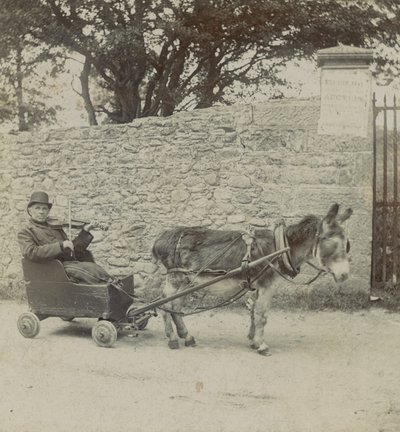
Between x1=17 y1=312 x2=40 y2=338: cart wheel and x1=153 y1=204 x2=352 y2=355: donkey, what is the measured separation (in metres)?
1.27

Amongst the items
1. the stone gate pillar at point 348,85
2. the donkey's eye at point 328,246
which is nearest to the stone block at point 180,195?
the stone gate pillar at point 348,85

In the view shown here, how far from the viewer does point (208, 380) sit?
4.12 meters

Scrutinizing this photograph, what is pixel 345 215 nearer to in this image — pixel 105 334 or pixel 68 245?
pixel 105 334

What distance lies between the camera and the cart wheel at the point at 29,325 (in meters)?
5.07

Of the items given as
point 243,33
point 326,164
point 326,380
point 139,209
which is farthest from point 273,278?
point 243,33

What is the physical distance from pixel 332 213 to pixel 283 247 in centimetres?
52

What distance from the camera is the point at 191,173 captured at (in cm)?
655

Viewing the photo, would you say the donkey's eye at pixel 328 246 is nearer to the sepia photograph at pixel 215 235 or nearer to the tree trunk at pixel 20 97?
the sepia photograph at pixel 215 235

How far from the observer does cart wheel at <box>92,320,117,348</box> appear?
477cm

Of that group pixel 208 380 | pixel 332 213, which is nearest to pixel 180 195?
pixel 332 213

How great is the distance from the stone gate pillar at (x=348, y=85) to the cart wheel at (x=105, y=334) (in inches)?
131

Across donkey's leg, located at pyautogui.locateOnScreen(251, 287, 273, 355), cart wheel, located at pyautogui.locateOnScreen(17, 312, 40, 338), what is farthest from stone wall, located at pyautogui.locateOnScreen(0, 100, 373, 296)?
cart wheel, located at pyautogui.locateOnScreen(17, 312, 40, 338)

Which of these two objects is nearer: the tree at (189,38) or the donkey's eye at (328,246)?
the donkey's eye at (328,246)

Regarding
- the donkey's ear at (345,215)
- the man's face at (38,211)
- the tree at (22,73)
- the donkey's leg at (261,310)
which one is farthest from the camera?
the tree at (22,73)
